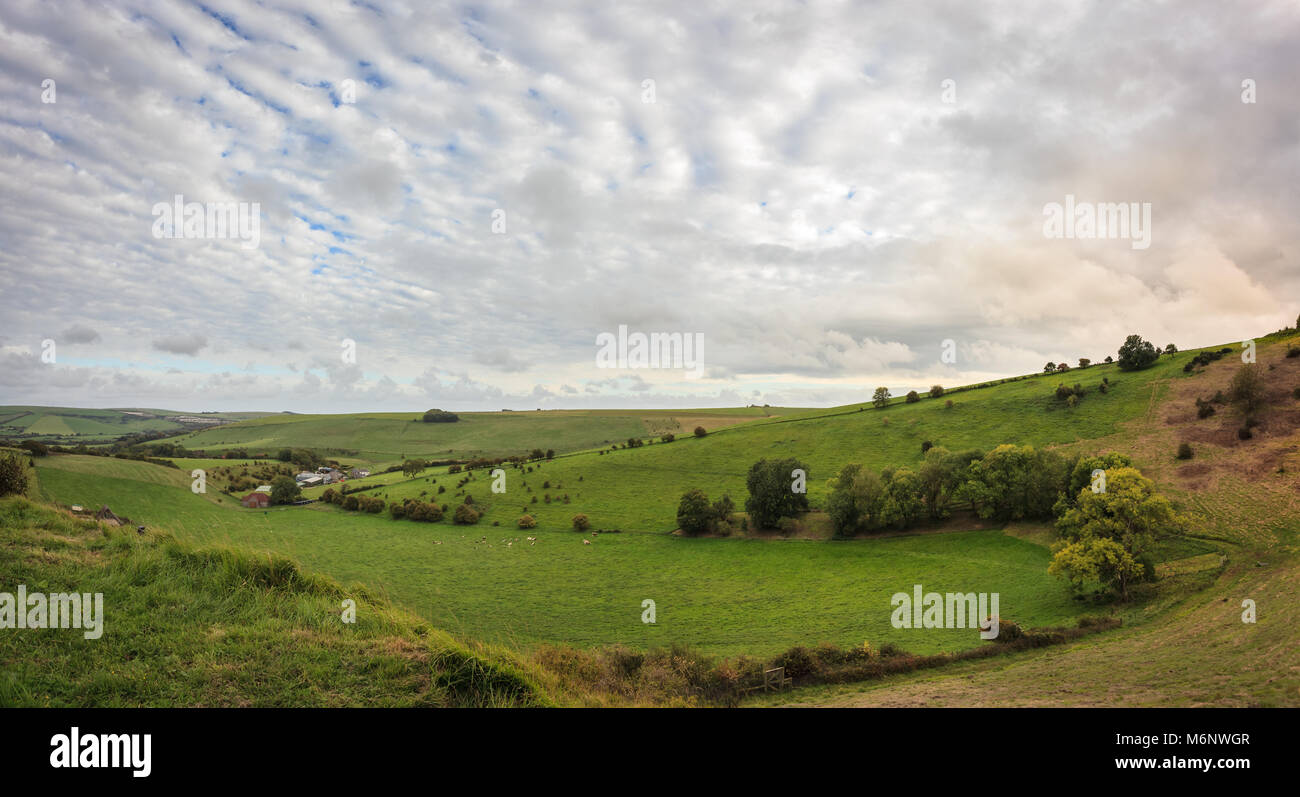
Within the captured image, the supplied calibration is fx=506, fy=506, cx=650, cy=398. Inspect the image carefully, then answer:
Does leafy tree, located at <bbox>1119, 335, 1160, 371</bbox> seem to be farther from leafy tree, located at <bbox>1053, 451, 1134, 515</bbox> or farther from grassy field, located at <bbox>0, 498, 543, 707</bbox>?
grassy field, located at <bbox>0, 498, 543, 707</bbox>

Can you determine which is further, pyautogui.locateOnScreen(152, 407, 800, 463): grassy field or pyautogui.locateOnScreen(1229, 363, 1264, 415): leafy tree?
pyautogui.locateOnScreen(152, 407, 800, 463): grassy field

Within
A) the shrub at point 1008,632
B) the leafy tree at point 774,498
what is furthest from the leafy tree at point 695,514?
the shrub at point 1008,632

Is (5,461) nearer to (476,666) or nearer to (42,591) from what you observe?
(42,591)

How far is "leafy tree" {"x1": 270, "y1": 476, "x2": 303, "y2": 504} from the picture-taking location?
301 feet

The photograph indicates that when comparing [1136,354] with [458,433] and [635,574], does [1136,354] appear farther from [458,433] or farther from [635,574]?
[458,433]

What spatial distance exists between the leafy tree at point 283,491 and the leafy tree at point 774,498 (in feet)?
274

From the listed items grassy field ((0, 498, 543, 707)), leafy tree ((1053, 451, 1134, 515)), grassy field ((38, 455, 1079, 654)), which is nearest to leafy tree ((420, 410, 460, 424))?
grassy field ((38, 455, 1079, 654))

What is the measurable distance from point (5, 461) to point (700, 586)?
145ft

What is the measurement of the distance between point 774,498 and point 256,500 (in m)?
90.0

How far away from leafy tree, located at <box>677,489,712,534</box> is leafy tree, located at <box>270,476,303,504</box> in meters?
74.8

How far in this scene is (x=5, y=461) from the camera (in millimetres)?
12414

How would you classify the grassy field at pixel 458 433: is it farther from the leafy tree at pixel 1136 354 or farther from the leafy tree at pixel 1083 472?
the leafy tree at pixel 1083 472

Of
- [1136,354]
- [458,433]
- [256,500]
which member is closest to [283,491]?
[256,500]
